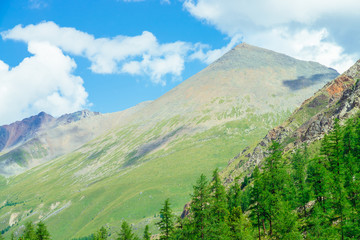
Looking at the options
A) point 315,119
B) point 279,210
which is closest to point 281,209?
point 279,210

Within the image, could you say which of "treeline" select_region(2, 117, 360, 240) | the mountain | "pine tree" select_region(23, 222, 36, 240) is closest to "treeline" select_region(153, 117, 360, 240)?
"treeline" select_region(2, 117, 360, 240)

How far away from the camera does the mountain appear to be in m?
125

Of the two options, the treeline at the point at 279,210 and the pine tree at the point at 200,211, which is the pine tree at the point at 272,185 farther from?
the pine tree at the point at 200,211

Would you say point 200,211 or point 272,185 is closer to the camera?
point 200,211

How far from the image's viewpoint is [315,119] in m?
148

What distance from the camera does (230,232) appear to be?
50.4 meters

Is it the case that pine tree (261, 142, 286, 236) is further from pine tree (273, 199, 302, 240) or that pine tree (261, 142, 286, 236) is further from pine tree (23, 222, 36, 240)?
pine tree (23, 222, 36, 240)

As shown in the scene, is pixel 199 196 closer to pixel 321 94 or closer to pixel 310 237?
pixel 310 237

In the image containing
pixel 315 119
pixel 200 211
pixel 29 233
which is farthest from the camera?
pixel 315 119

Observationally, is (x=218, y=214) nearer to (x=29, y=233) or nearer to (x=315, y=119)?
(x=29, y=233)

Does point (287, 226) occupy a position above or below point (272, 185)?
below

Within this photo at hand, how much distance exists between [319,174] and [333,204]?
12.9 m

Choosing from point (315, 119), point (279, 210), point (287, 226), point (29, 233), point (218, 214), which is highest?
point (29, 233)

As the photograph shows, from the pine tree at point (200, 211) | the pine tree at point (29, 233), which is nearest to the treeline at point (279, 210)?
the pine tree at point (200, 211)
